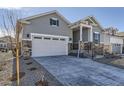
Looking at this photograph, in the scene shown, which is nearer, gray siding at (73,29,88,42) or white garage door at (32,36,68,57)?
white garage door at (32,36,68,57)

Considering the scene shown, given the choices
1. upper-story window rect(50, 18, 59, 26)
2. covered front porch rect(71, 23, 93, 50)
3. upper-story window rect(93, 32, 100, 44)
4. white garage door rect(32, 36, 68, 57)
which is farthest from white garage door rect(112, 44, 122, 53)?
upper-story window rect(50, 18, 59, 26)

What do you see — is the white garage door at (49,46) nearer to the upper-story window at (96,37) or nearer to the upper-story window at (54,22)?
the upper-story window at (54,22)

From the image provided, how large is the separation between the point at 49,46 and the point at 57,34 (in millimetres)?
1968

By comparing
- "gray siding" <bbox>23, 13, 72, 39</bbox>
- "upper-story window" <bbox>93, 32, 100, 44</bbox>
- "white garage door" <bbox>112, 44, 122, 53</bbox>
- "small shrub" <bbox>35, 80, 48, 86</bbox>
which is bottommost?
"small shrub" <bbox>35, 80, 48, 86</bbox>

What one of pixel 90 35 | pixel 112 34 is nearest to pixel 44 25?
pixel 90 35

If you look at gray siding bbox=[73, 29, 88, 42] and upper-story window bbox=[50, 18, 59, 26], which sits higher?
upper-story window bbox=[50, 18, 59, 26]

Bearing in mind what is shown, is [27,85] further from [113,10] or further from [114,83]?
[113,10]

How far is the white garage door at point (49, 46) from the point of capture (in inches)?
524

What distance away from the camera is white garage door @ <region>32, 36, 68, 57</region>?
1332cm

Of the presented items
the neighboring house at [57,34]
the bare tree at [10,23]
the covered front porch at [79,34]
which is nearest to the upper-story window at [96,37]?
the neighboring house at [57,34]

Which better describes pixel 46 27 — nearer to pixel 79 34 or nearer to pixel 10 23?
pixel 79 34

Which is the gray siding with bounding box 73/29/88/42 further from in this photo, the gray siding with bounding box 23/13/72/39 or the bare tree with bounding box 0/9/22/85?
the bare tree with bounding box 0/9/22/85

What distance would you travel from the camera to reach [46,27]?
1447 cm

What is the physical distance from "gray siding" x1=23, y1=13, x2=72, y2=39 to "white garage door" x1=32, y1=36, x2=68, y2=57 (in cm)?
69
